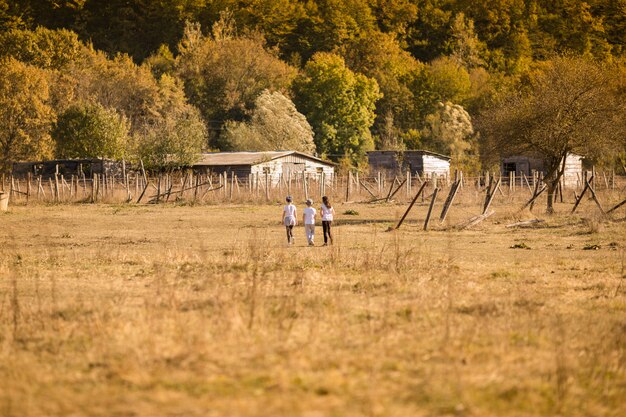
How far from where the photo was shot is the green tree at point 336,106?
90688 millimetres

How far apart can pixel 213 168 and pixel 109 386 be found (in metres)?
53.8

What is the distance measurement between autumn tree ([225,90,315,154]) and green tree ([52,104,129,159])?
11.7m

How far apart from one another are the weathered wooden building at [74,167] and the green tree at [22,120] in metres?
3.81

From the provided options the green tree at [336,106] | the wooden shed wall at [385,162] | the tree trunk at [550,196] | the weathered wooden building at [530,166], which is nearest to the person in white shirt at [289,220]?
the tree trunk at [550,196]

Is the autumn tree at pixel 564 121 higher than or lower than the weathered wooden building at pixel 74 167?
higher

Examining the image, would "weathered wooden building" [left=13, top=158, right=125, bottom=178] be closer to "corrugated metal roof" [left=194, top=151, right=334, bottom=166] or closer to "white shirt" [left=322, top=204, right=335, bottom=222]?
"corrugated metal roof" [left=194, top=151, right=334, bottom=166]

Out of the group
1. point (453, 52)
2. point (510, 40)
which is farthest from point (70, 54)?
point (510, 40)

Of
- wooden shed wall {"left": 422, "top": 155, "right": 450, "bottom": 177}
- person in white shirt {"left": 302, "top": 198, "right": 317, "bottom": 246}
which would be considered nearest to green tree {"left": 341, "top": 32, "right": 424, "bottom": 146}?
wooden shed wall {"left": 422, "top": 155, "right": 450, "bottom": 177}

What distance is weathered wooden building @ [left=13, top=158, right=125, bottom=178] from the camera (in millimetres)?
63031

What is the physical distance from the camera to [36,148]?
6881 centimetres

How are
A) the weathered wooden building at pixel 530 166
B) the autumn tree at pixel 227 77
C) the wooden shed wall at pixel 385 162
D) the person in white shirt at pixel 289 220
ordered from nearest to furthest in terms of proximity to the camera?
the person in white shirt at pixel 289 220, the weathered wooden building at pixel 530 166, the wooden shed wall at pixel 385 162, the autumn tree at pixel 227 77

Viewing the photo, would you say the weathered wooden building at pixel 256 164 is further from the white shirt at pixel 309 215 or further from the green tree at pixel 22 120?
the white shirt at pixel 309 215

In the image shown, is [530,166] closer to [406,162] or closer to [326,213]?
[406,162]

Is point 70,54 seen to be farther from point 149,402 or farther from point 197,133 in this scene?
point 149,402
